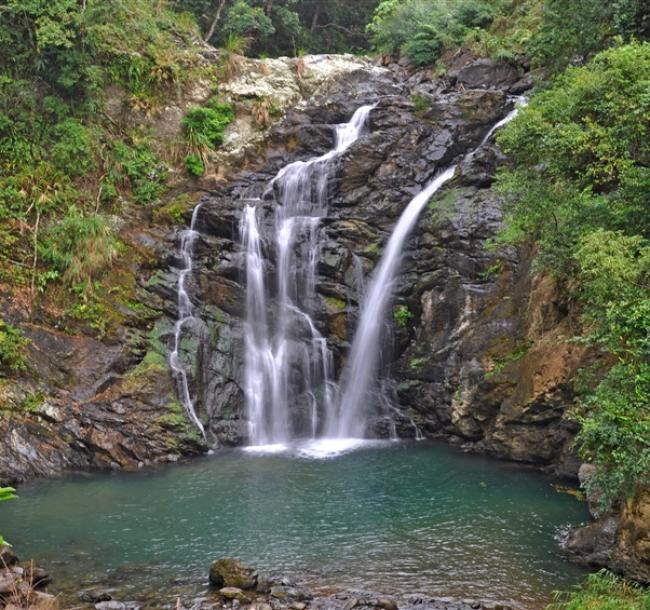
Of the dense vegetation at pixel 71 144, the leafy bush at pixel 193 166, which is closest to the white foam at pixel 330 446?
the dense vegetation at pixel 71 144

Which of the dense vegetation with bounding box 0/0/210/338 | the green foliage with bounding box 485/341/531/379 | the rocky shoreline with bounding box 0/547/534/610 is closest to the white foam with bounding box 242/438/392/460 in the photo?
the green foliage with bounding box 485/341/531/379

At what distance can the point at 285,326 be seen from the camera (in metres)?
19.7

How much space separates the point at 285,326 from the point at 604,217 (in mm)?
10448

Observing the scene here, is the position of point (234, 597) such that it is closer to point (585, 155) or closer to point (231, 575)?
point (231, 575)

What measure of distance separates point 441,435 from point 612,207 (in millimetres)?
8572

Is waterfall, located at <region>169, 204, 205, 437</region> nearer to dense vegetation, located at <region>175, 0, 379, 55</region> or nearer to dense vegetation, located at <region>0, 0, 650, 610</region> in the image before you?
dense vegetation, located at <region>0, 0, 650, 610</region>

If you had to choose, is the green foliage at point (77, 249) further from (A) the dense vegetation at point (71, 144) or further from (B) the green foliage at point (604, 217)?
(B) the green foliage at point (604, 217)

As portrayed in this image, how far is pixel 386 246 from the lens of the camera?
66.0 feet

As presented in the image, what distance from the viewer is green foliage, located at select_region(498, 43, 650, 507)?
8.40 meters

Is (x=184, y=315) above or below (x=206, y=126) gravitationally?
below

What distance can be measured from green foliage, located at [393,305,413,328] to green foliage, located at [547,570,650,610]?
34.4ft

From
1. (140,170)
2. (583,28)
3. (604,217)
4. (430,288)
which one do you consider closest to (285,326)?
(430,288)

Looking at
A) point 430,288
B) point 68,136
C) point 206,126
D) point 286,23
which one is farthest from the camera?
point 286,23

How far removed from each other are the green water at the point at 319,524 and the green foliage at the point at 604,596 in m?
0.33
